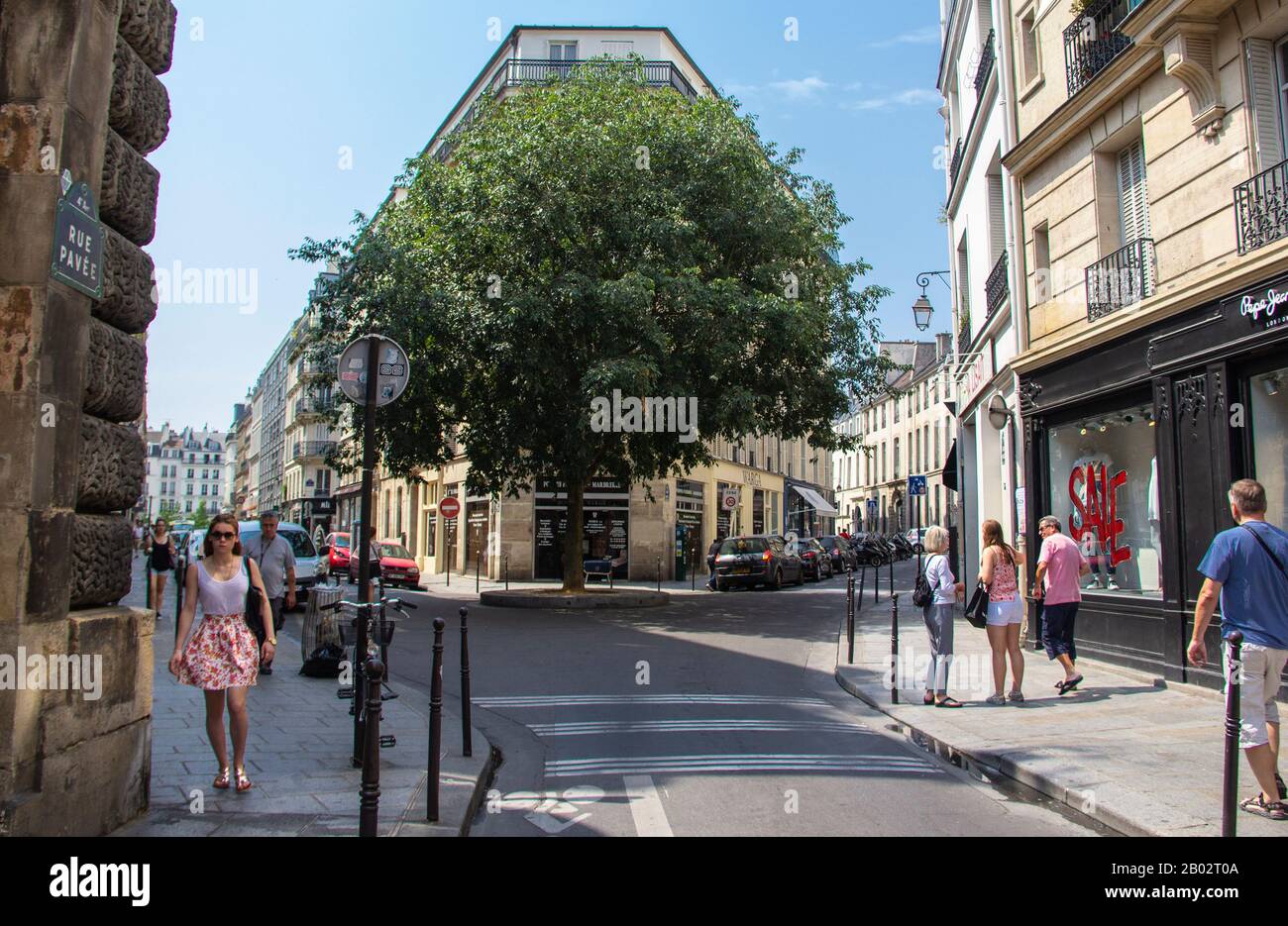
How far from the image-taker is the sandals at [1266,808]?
543 cm

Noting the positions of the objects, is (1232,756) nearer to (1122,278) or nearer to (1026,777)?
(1026,777)

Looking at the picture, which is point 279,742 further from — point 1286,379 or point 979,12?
point 979,12

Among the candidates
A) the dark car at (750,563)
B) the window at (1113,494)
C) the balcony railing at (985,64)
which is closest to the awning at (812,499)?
the dark car at (750,563)

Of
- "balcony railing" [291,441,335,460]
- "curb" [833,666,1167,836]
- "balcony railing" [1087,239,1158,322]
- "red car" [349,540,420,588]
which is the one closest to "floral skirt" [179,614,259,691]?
"curb" [833,666,1167,836]

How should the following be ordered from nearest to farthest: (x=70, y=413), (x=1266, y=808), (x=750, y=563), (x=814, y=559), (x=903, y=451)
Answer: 1. (x=70, y=413)
2. (x=1266, y=808)
3. (x=750, y=563)
4. (x=814, y=559)
5. (x=903, y=451)

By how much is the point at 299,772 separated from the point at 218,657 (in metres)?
1.01

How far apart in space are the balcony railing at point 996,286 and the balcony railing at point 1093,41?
3.38 m

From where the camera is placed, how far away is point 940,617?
9.54 m

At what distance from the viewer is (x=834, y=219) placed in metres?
22.5

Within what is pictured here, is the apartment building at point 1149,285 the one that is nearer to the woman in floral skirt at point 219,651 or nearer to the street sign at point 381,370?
the street sign at point 381,370

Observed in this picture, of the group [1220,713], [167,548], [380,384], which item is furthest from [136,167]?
[167,548]

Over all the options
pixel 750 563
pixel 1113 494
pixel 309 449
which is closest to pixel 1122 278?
pixel 1113 494
